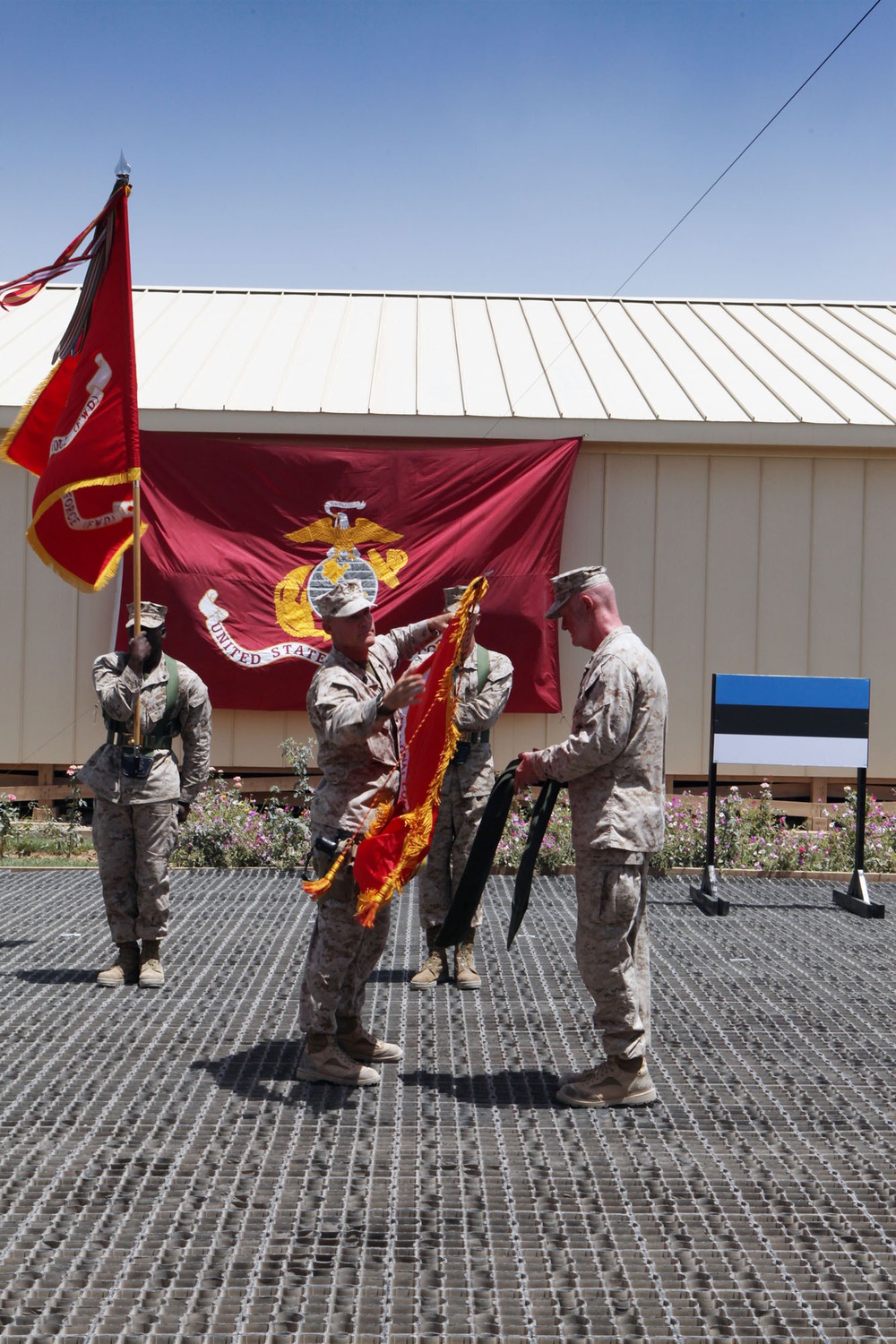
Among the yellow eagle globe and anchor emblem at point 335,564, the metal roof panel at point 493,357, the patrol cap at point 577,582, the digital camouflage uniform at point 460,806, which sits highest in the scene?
the metal roof panel at point 493,357

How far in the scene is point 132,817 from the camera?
560cm

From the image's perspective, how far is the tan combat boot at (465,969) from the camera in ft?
17.9

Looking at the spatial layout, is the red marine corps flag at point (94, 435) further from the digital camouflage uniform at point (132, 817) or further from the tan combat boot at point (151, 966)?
the tan combat boot at point (151, 966)

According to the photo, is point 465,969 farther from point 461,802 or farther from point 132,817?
point 132,817

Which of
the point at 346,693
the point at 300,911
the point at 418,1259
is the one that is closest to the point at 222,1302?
the point at 418,1259

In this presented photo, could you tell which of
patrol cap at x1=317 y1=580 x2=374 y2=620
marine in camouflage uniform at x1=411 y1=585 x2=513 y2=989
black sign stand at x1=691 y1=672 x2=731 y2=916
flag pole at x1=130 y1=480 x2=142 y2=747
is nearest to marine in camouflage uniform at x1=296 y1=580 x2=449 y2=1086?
patrol cap at x1=317 y1=580 x2=374 y2=620

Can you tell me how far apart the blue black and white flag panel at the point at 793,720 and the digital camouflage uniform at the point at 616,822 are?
4.00 m

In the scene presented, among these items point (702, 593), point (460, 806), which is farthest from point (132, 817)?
point (702, 593)

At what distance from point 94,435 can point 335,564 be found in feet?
12.5

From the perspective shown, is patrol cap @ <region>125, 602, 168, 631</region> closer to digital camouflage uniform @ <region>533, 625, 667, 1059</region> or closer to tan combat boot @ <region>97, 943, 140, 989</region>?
tan combat boot @ <region>97, 943, 140, 989</region>

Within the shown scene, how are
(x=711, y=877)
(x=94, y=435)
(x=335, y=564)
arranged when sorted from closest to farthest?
(x=94, y=435) < (x=711, y=877) < (x=335, y=564)

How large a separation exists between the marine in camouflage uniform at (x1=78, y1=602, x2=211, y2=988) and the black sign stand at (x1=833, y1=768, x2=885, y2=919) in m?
4.11

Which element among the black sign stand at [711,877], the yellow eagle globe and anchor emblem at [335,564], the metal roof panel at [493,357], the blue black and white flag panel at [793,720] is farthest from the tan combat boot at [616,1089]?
the metal roof panel at [493,357]

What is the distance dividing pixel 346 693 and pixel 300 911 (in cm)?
330
